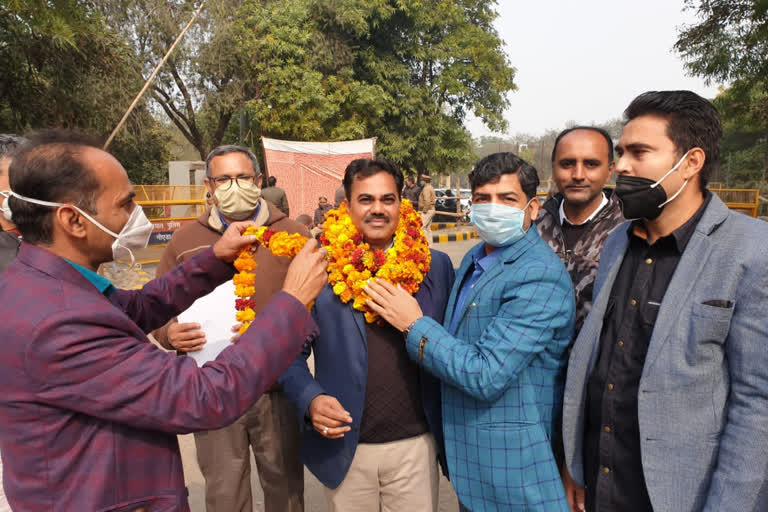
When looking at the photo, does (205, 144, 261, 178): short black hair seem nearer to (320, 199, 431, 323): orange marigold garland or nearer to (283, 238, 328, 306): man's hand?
(320, 199, 431, 323): orange marigold garland

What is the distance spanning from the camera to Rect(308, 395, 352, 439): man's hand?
207cm

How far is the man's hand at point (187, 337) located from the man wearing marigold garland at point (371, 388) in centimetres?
61

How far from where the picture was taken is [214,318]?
272cm

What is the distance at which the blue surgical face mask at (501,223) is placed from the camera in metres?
2.16

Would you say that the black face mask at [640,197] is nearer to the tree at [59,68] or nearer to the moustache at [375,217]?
the moustache at [375,217]

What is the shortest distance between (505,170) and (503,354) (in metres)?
0.85

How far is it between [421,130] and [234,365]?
19.6 meters

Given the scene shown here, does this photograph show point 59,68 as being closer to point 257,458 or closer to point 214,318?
point 214,318

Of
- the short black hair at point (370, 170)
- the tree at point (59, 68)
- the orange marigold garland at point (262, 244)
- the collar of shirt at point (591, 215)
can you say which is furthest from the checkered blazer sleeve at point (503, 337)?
the tree at point (59, 68)

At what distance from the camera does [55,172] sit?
1.44 m

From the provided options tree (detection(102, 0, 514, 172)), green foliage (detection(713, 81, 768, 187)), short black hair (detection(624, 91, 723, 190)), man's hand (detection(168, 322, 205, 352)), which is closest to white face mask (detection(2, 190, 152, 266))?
man's hand (detection(168, 322, 205, 352))

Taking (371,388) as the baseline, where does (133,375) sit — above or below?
above

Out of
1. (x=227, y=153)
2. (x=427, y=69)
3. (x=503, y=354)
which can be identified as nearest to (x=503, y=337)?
(x=503, y=354)

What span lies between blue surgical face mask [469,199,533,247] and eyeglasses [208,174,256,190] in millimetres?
1459
